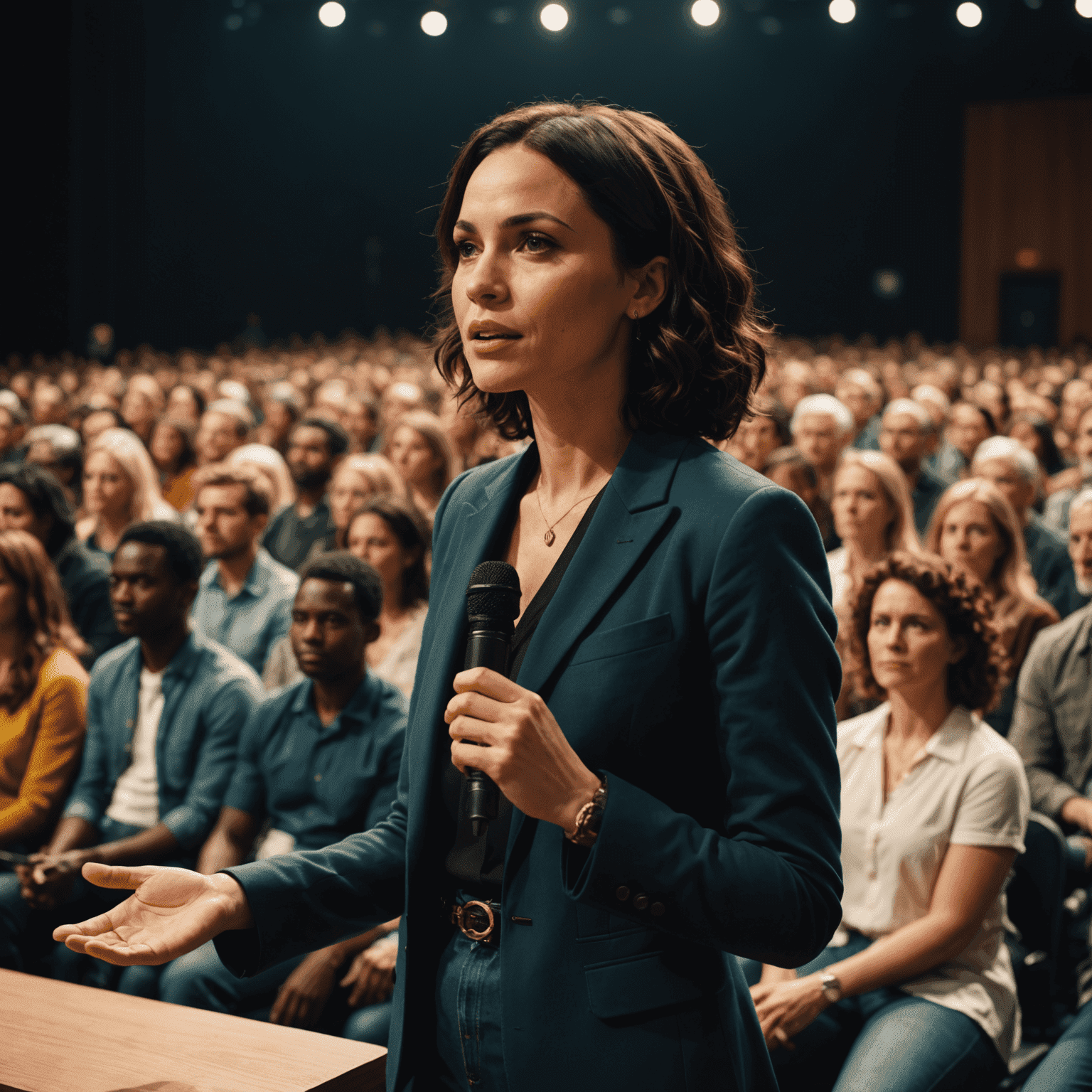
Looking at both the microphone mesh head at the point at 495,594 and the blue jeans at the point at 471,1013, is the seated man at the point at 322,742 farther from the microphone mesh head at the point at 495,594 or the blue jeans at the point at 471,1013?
the microphone mesh head at the point at 495,594

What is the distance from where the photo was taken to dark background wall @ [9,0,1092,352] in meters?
18.2

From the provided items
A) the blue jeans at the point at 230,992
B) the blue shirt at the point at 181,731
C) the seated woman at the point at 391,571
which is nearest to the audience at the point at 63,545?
the seated woman at the point at 391,571

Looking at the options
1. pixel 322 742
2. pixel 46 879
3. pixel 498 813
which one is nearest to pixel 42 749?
pixel 46 879

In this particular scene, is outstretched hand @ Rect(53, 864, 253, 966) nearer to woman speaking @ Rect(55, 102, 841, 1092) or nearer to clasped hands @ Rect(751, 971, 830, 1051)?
woman speaking @ Rect(55, 102, 841, 1092)

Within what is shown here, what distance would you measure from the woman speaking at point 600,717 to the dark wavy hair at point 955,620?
1526mm

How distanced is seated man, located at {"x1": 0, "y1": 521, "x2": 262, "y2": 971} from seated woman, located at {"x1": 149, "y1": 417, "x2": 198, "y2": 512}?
3315 millimetres

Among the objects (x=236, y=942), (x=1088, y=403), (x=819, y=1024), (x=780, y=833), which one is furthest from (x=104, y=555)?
(x=1088, y=403)

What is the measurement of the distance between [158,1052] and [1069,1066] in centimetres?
144

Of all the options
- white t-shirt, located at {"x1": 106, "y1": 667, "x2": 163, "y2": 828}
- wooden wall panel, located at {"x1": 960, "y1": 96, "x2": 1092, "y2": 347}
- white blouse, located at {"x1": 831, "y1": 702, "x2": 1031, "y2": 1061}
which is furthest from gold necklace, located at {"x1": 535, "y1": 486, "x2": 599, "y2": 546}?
wooden wall panel, located at {"x1": 960, "y1": 96, "x2": 1092, "y2": 347}

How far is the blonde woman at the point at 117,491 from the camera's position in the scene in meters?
5.07

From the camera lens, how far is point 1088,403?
22.6ft

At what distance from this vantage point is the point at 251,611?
14.1ft

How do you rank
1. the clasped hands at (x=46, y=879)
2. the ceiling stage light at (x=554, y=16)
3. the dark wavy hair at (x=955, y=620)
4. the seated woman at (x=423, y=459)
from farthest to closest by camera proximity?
1. the ceiling stage light at (x=554, y=16)
2. the seated woman at (x=423, y=459)
3. the clasped hands at (x=46, y=879)
4. the dark wavy hair at (x=955, y=620)

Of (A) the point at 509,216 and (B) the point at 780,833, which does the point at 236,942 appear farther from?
(A) the point at 509,216
